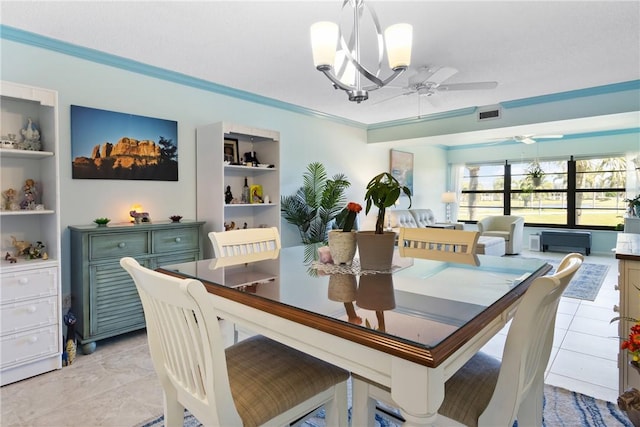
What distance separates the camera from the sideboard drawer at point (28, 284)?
7.30ft

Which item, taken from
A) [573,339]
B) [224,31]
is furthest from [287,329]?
[573,339]

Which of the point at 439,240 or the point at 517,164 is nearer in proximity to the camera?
the point at 439,240

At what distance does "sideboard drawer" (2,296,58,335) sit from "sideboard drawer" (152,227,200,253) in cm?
78

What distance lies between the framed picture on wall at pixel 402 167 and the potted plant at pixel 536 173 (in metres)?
2.74

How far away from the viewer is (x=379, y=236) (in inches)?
62.6

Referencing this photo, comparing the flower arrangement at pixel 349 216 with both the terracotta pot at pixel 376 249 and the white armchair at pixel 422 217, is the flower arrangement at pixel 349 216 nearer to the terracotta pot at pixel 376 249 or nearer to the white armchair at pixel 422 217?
the terracotta pot at pixel 376 249

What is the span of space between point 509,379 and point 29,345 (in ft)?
8.90

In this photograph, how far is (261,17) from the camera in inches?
93.0

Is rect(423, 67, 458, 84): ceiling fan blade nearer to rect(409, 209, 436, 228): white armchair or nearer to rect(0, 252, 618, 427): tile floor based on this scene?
rect(0, 252, 618, 427): tile floor

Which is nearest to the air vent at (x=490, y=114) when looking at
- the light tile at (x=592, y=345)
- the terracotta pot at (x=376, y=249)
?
the light tile at (x=592, y=345)

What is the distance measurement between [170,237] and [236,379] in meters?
2.11

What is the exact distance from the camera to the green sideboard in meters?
2.62

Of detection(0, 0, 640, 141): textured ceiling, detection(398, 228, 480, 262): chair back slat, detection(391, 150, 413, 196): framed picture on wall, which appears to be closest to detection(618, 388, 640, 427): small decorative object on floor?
detection(398, 228, 480, 262): chair back slat

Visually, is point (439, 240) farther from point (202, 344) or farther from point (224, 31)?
point (224, 31)
